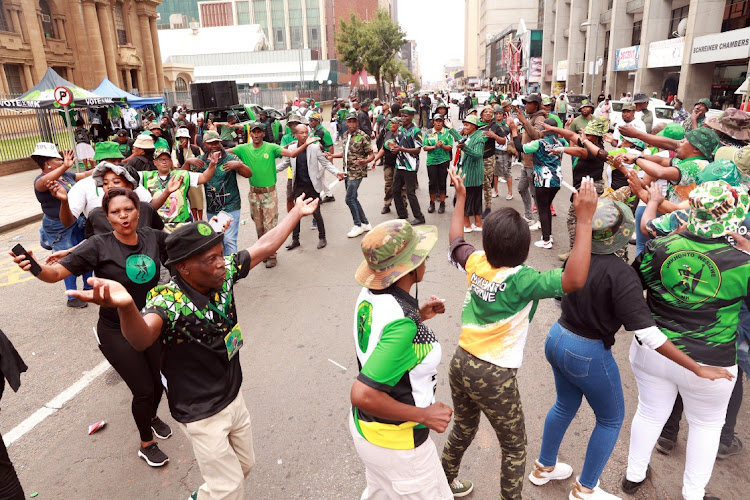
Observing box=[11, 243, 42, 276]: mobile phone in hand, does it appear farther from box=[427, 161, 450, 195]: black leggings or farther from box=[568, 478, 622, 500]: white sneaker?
box=[427, 161, 450, 195]: black leggings

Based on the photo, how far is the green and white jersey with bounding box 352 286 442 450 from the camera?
200cm

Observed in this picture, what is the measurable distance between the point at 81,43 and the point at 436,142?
3436 centimetres

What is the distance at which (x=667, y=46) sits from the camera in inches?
1109

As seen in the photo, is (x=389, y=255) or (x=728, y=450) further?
(x=728, y=450)

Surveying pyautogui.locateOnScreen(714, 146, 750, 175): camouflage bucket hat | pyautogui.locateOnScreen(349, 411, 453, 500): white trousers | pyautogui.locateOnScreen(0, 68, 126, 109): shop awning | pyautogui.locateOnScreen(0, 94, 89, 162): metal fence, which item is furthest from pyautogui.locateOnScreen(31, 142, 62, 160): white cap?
pyautogui.locateOnScreen(0, 94, 89, 162): metal fence

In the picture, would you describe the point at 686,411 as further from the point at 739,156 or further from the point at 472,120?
the point at 472,120

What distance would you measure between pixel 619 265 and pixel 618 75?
4022cm

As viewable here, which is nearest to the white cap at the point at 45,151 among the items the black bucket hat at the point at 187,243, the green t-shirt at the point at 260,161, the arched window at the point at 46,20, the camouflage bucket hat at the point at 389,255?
the green t-shirt at the point at 260,161

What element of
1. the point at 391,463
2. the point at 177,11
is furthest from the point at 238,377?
the point at 177,11

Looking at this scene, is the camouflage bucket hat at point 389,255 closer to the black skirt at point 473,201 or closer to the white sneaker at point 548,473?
the white sneaker at point 548,473

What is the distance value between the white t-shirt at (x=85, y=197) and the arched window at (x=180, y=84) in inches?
1808

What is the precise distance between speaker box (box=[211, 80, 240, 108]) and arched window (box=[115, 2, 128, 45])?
22216mm

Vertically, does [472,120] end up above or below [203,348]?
above

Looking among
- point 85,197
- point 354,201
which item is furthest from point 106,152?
point 354,201
